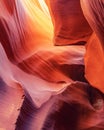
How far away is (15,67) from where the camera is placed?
760mm

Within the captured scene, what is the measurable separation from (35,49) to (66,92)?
0.45ft

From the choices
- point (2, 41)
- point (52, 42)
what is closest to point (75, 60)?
point (52, 42)

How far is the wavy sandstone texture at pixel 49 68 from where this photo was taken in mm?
710

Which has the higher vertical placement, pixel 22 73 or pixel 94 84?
pixel 22 73

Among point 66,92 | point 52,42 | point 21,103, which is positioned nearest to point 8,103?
point 21,103

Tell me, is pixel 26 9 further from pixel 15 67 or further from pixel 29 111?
pixel 29 111

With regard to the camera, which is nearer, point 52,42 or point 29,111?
point 29,111

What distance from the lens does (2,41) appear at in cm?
75

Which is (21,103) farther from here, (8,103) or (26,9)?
(26,9)

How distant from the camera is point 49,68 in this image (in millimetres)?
808

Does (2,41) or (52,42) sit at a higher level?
(2,41)

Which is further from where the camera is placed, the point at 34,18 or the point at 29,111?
the point at 34,18

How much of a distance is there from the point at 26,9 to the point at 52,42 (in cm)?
11

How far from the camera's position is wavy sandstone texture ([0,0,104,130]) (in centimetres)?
71
